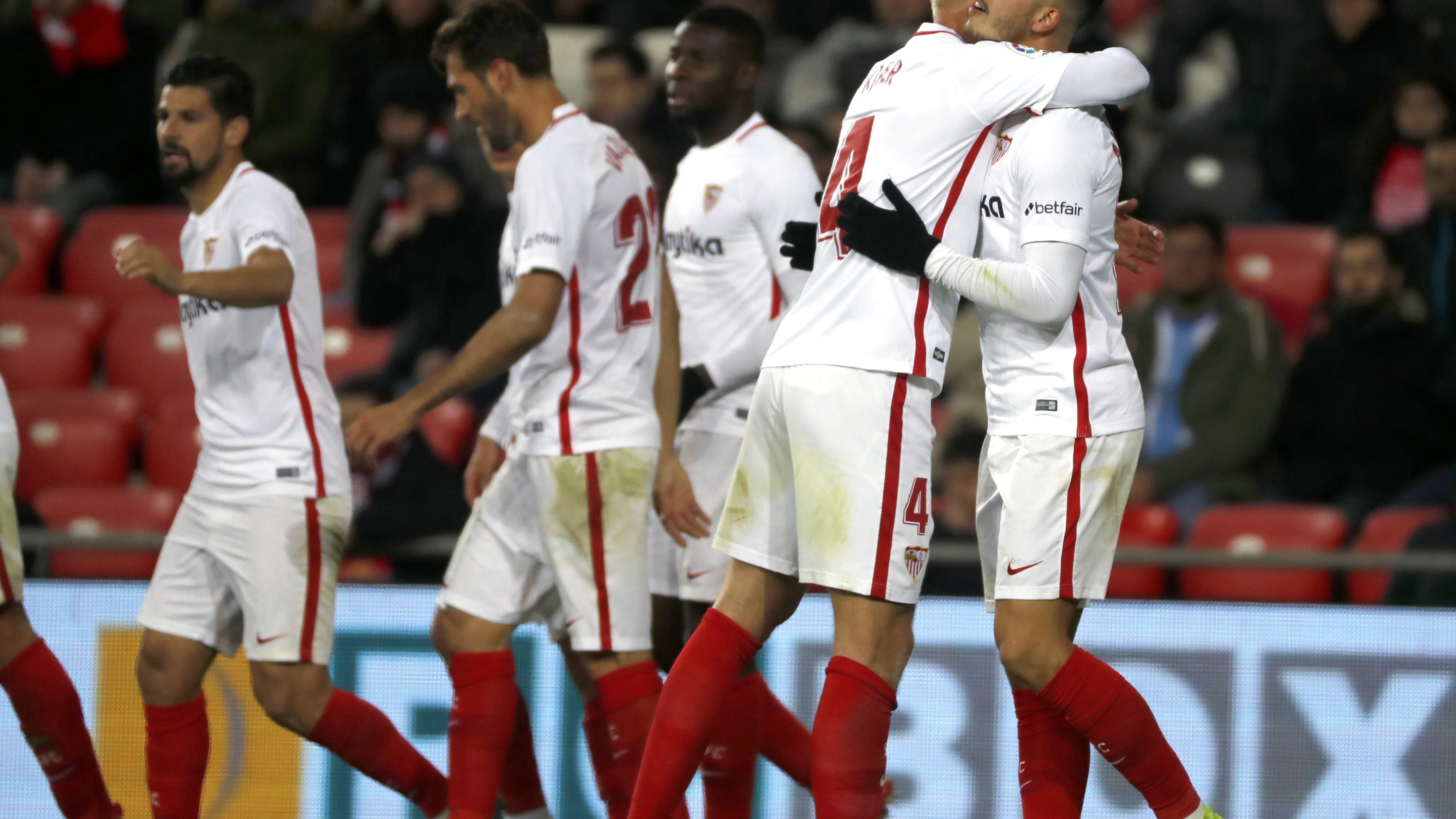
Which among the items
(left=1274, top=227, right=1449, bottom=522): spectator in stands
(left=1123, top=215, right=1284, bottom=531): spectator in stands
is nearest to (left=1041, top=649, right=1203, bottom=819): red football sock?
(left=1123, top=215, right=1284, bottom=531): spectator in stands

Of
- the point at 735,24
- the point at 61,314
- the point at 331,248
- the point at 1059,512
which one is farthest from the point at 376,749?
the point at 331,248

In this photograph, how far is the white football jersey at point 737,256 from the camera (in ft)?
15.9

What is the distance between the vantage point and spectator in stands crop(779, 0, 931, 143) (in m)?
9.02

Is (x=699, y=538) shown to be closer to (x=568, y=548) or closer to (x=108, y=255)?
(x=568, y=548)

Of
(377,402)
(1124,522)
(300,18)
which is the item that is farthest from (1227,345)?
(300,18)

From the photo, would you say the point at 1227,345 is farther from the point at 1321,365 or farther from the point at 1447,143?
the point at 1447,143

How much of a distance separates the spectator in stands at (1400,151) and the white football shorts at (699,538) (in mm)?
4291

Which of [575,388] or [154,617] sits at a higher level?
[575,388]

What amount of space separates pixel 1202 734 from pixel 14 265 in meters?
3.58

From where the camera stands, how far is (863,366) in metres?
3.64

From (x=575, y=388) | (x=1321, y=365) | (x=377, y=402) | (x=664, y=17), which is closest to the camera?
(x=575, y=388)

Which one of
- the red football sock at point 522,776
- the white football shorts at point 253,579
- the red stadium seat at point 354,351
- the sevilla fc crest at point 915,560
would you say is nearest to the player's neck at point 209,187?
the white football shorts at point 253,579

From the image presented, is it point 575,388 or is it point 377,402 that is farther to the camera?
point 377,402

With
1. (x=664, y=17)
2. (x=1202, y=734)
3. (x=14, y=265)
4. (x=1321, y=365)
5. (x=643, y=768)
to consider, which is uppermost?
(x=664, y=17)
